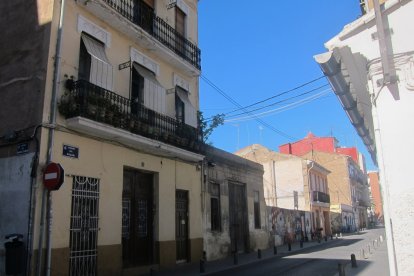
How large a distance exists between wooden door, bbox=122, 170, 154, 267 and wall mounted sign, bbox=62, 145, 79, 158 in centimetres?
254

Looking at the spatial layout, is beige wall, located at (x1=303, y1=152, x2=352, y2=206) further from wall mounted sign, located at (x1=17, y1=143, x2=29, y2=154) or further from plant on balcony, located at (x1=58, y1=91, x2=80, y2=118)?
wall mounted sign, located at (x1=17, y1=143, x2=29, y2=154)

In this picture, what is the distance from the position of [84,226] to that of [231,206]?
1003cm

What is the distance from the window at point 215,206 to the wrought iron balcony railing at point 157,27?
5.37 metres

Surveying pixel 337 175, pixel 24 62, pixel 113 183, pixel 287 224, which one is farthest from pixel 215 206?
pixel 337 175

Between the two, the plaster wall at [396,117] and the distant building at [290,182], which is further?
the distant building at [290,182]

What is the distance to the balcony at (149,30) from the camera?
1271cm

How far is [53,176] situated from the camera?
971 cm

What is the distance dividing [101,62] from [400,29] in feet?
28.2

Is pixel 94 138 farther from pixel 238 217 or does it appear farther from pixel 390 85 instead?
pixel 238 217

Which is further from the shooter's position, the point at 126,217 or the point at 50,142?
the point at 126,217

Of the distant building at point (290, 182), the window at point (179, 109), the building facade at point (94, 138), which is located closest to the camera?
the building facade at point (94, 138)

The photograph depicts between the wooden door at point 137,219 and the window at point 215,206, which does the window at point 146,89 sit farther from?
the window at point 215,206

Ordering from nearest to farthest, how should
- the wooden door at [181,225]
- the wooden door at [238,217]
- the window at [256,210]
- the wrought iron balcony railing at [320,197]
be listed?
the wooden door at [181,225] → the wooden door at [238,217] → the window at [256,210] → the wrought iron balcony railing at [320,197]

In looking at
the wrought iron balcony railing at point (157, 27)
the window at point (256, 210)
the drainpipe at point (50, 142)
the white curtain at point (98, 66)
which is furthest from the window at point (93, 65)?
the window at point (256, 210)
